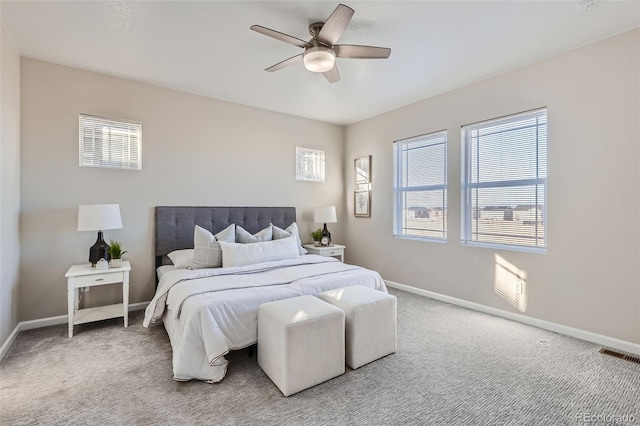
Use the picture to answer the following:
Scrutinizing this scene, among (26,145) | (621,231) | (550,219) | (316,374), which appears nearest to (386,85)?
(550,219)

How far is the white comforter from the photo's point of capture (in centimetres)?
221

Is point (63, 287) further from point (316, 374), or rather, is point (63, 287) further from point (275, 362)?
point (316, 374)

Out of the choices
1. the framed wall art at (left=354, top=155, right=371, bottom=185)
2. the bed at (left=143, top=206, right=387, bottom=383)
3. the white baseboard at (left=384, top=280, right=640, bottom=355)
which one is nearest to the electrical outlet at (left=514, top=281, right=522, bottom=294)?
the white baseboard at (left=384, top=280, right=640, bottom=355)

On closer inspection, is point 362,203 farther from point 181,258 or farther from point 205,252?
point 181,258

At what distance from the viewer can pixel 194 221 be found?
4055mm

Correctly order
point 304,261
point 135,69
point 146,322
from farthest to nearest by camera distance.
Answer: point 304,261
point 135,69
point 146,322

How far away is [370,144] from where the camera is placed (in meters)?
5.22

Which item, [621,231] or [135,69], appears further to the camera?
[135,69]

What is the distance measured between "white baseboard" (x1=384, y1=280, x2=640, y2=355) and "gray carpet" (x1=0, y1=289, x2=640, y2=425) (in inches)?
4.1

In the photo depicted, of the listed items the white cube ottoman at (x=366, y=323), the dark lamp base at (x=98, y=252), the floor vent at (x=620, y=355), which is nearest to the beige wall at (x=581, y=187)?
the floor vent at (x=620, y=355)

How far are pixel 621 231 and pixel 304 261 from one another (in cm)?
308

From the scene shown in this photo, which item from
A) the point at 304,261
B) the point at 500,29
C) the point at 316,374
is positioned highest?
the point at 500,29

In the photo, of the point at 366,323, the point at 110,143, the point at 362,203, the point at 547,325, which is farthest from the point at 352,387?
the point at 110,143

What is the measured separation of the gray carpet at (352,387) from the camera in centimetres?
186
